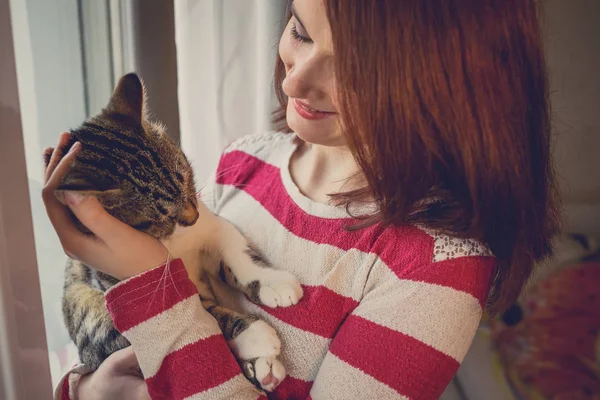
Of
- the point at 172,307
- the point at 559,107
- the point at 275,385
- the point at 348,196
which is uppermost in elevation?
the point at 559,107

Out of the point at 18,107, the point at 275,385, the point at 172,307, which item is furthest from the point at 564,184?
the point at 18,107

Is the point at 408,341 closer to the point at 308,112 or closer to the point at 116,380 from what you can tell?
the point at 308,112

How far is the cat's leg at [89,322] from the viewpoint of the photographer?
0.84 m

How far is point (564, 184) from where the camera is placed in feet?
4.74

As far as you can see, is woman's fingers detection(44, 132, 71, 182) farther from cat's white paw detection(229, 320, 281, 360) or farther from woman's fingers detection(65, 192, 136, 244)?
cat's white paw detection(229, 320, 281, 360)

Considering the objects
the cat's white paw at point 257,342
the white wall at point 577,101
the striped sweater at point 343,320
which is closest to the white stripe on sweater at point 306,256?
the striped sweater at point 343,320

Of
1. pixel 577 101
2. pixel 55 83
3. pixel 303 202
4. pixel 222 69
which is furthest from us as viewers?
pixel 577 101

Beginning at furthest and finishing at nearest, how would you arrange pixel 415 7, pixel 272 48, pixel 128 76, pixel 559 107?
pixel 559 107 < pixel 272 48 < pixel 128 76 < pixel 415 7

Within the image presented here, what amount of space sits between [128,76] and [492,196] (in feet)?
2.10

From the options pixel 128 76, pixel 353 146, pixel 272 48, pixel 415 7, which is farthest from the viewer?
pixel 272 48

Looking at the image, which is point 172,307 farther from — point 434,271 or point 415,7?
point 415,7

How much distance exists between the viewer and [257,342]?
0.73 m

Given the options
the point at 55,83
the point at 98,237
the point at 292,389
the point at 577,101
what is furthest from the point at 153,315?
the point at 577,101

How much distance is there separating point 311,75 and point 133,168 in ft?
1.11
